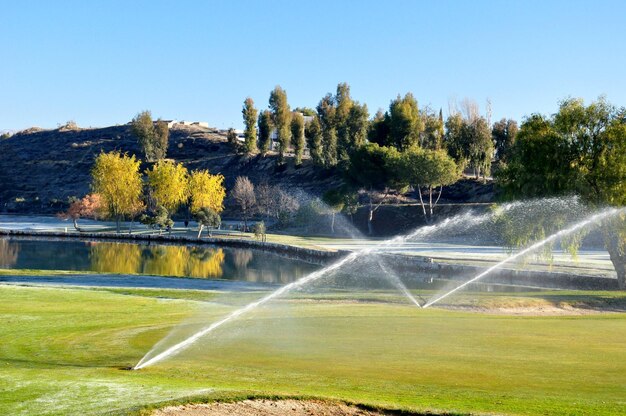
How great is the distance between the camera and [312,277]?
60.6m

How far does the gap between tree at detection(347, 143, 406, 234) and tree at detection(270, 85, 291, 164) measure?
40764mm

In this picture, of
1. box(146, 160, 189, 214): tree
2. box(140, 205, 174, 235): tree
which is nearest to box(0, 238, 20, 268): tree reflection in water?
box(140, 205, 174, 235): tree

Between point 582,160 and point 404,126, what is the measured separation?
81806 mm

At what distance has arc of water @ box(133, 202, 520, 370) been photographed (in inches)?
832

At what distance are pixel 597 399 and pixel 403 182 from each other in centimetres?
9765

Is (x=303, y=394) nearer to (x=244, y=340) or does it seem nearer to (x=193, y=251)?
(x=244, y=340)

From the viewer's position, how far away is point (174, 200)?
116m

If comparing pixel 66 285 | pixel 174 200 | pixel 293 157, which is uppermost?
pixel 293 157

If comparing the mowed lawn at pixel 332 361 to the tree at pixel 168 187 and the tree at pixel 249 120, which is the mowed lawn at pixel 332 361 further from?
the tree at pixel 249 120

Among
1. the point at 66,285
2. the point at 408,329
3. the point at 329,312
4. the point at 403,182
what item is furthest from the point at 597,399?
the point at 403,182

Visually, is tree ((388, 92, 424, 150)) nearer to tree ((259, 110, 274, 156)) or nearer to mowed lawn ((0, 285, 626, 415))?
tree ((259, 110, 274, 156))

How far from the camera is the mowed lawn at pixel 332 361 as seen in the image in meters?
15.3

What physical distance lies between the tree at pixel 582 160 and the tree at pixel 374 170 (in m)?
62.2

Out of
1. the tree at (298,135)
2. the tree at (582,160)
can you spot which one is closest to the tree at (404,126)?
the tree at (298,135)
